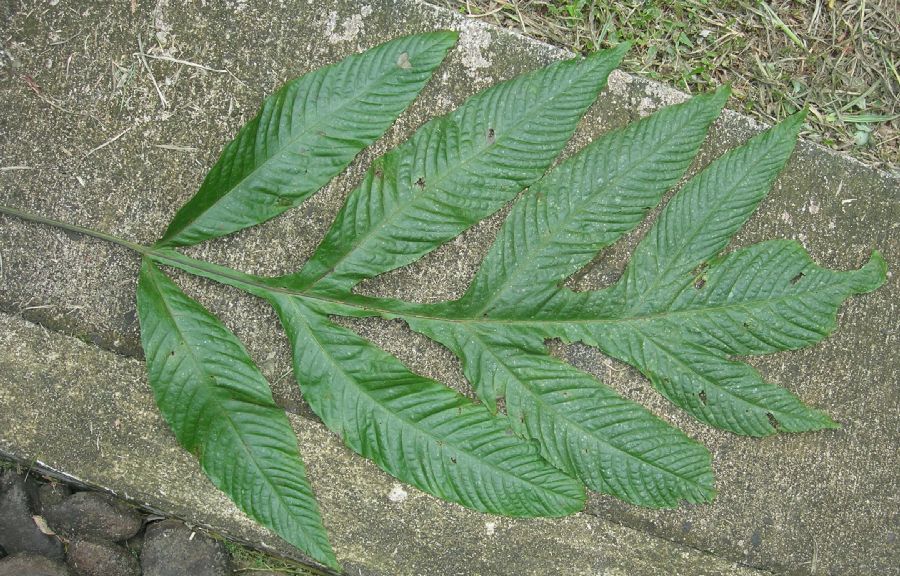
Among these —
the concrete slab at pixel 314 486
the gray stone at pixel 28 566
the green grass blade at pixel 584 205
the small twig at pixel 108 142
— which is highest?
the small twig at pixel 108 142

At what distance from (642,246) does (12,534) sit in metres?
2.19

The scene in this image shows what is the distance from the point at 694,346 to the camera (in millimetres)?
1846

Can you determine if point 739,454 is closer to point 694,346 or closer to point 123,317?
point 694,346

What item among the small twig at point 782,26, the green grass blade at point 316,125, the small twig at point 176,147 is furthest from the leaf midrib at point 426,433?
the small twig at point 782,26

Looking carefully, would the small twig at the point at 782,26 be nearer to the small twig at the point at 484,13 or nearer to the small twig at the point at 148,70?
the small twig at the point at 484,13

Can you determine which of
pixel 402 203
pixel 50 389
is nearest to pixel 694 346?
pixel 402 203

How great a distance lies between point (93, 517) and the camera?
2428 millimetres

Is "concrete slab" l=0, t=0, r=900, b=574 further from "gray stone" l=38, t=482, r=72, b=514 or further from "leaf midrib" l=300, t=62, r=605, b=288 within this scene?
"gray stone" l=38, t=482, r=72, b=514

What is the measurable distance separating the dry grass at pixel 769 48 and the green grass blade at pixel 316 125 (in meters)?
0.63

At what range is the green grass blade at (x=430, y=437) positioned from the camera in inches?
71.4

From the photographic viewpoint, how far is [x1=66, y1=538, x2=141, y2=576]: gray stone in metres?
2.44

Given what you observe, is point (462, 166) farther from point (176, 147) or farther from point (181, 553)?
point (181, 553)

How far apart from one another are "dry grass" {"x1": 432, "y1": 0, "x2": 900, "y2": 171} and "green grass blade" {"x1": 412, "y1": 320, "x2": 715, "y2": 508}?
107 centimetres

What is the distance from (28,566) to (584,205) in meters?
2.05
